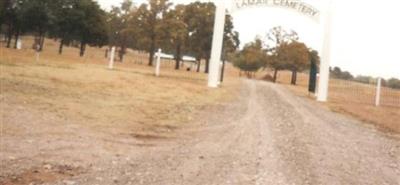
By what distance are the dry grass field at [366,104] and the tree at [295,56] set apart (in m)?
20.6

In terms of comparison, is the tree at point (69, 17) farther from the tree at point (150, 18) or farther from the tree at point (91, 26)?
the tree at point (150, 18)

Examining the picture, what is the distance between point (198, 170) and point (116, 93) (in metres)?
11.5

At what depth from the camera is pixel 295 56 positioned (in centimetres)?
6769

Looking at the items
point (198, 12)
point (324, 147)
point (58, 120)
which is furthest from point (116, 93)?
point (198, 12)

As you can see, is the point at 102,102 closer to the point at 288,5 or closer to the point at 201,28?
the point at 288,5

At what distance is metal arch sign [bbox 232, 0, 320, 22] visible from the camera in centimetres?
2612

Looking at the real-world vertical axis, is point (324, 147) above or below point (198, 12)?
below

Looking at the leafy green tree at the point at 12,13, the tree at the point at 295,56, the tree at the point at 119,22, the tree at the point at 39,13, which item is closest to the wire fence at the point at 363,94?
the tree at the point at 295,56

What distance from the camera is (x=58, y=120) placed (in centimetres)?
1178

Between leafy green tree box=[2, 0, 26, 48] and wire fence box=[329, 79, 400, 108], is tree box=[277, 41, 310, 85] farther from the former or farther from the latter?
leafy green tree box=[2, 0, 26, 48]

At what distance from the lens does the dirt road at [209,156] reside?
7340 millimetres

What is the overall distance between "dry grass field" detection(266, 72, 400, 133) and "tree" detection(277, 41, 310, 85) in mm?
20630

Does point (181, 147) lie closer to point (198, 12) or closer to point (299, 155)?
point (299, 155)

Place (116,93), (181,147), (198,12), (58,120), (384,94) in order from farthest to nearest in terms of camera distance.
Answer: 1. (198,12)
2. (384,94)
3. (116,93)
4. (58,120)
5. (181,147)
